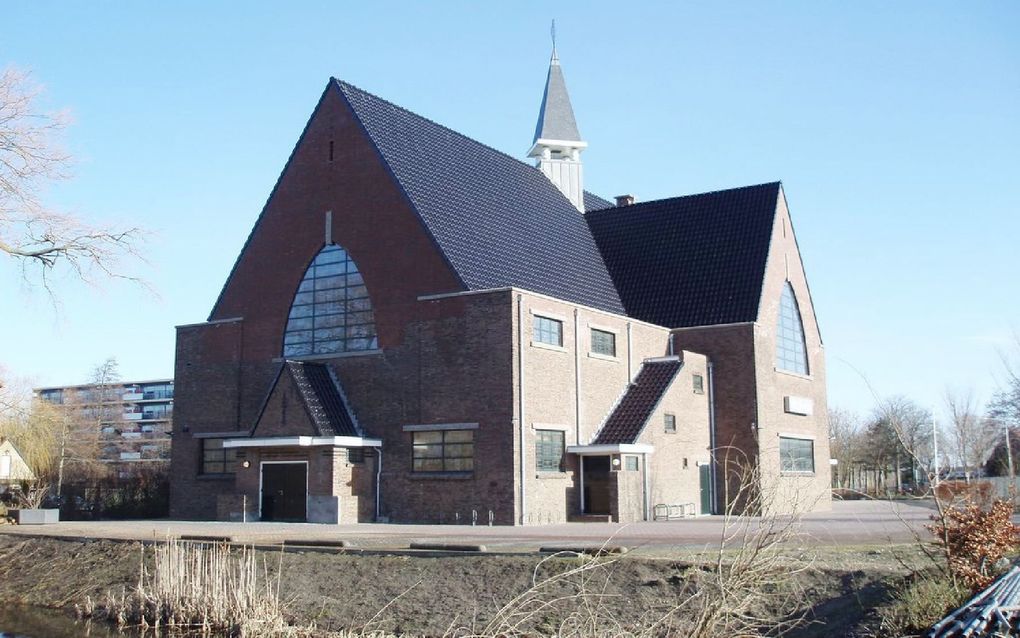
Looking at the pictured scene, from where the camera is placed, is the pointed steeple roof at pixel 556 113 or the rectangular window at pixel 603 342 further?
the pointed steeple roof at pixel 556 113

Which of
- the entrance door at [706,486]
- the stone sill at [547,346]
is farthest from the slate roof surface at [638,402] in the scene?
the entrance door at [706,486]

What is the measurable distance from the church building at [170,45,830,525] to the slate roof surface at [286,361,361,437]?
0.08 metres

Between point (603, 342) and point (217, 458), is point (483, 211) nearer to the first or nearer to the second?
point (603, 342)

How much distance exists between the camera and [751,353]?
34750 millimetres

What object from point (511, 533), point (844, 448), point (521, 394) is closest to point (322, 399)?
point (521, 394)

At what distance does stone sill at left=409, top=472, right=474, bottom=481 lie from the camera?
2814 cm

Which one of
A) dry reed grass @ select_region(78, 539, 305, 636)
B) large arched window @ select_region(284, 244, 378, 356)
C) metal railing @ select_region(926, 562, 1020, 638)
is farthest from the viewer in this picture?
large arched window @ select_region(284, 244, 378, 356)

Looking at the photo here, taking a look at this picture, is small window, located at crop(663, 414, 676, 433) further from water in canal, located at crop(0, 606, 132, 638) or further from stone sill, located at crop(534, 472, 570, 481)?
water in canal, located at crop(0, 606, 132, 638)

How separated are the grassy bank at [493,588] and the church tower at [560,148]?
2595cm

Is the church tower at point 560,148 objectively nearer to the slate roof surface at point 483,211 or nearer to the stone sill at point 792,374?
the slate roof surface at point 483,211

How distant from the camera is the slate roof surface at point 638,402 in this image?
3069 centimetres

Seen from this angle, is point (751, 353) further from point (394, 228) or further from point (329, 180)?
point (329, 180)

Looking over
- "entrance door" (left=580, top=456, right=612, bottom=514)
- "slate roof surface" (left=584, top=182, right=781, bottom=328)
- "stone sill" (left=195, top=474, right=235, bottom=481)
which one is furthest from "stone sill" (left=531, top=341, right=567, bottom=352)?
"stone sill" (left=195, top=474, right=235, bottom=481)

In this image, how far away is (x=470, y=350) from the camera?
28531mm
